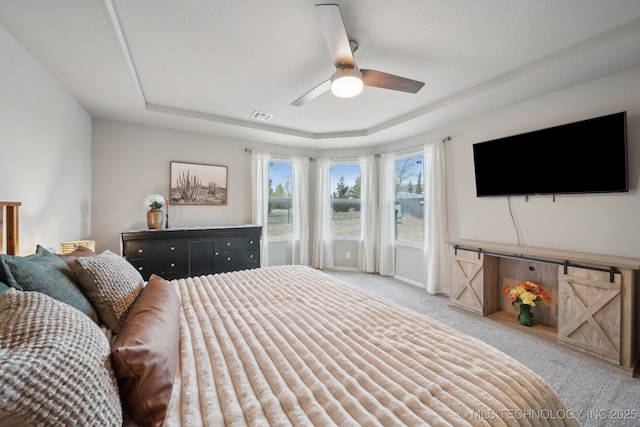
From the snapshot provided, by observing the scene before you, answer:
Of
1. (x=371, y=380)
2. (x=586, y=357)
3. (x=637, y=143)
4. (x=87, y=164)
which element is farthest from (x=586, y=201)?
(x=87, y=164)

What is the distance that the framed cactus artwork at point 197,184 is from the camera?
4008 millimetres

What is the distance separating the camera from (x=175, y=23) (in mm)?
1905

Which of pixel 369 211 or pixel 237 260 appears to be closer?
pixel 237 260

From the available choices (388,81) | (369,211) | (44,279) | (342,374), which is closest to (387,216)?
(369,211)

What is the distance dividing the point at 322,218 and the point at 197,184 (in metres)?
2.39

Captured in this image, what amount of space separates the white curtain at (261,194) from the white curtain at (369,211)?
6.20 ft

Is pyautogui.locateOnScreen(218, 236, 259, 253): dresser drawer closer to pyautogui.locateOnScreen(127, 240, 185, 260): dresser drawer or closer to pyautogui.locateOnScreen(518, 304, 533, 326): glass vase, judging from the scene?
pyautogui.locateOnScreen(127, 240, 185, 260): dresser drawer

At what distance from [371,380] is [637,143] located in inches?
125

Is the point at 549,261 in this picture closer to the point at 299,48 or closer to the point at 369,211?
the point at 369,211

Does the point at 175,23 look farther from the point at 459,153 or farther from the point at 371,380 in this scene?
the point at 459,153

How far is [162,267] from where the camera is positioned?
11.4ft

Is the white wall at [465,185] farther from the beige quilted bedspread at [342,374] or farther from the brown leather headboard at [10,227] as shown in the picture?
the beige quilted bedspread at [342,374]

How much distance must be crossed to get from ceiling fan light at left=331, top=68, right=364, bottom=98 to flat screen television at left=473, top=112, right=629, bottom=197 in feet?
7.18

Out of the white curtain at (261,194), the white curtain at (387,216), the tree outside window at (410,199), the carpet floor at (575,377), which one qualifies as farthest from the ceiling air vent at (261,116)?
the carpet floor at (575,377)
